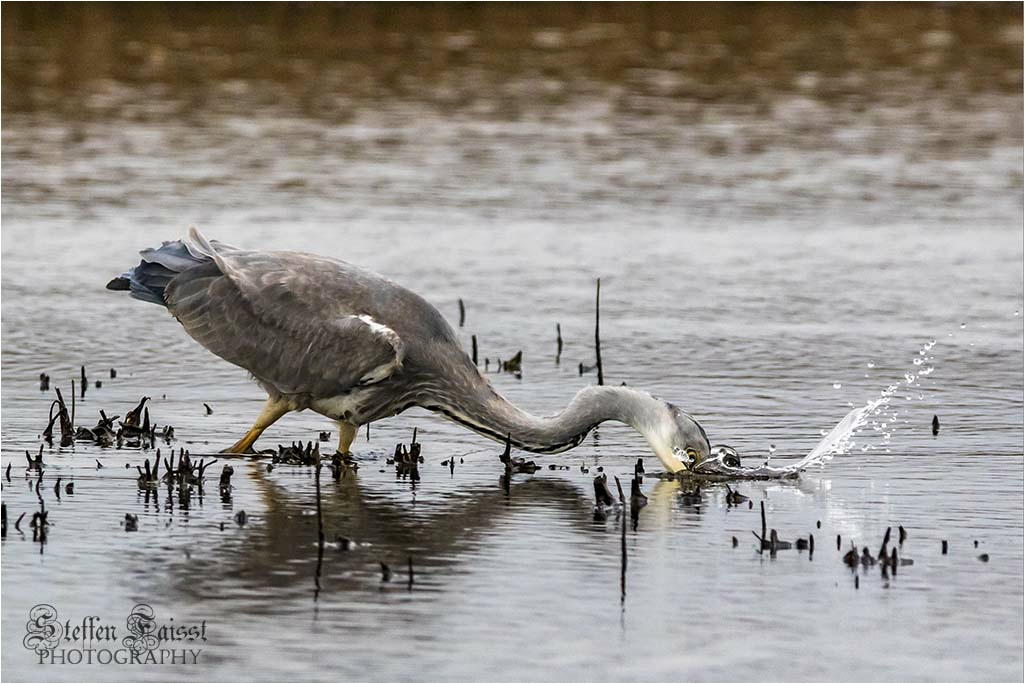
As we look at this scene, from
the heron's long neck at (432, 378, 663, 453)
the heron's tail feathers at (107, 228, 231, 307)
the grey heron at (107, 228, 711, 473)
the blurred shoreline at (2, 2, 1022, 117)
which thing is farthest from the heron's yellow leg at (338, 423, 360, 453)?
the blurred shoreline at (2, 2, 1022, 117)

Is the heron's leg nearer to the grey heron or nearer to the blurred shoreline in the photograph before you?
the grey heron

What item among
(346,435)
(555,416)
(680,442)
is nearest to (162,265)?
(346,435)

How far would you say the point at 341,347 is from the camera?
35.5ft

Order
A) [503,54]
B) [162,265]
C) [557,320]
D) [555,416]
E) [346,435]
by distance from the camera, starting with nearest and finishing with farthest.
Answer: [555,416] < [346,435] < [162,265] < [557,320] < [503,54]

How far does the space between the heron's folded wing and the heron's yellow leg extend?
20 cm

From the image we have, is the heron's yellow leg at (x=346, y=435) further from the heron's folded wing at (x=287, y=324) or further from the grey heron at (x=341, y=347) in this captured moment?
the heron's folded wing at (x=287, y=324)

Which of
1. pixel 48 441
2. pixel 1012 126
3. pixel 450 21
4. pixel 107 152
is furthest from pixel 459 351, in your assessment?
pixel 450 21

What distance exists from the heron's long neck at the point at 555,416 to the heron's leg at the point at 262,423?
34.5 inches

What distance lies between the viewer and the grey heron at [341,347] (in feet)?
35.2

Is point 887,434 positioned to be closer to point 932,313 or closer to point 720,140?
point 932,313

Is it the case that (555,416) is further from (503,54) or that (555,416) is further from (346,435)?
(503,54)

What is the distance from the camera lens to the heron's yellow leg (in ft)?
36.0

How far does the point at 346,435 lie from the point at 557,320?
174 inches

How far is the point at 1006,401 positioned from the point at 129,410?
5329 mm
